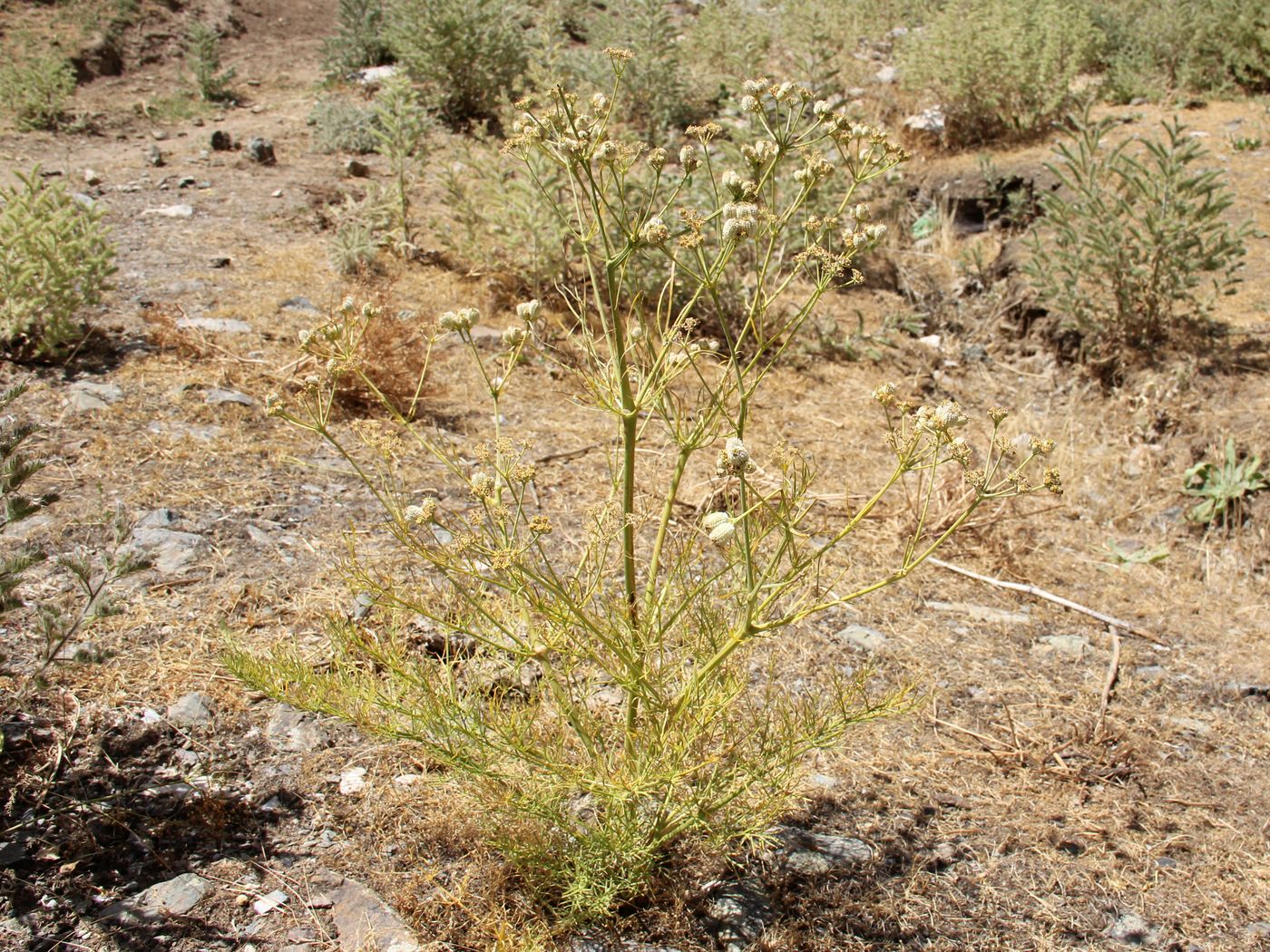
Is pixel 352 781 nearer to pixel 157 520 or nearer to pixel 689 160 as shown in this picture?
pixel 157 520

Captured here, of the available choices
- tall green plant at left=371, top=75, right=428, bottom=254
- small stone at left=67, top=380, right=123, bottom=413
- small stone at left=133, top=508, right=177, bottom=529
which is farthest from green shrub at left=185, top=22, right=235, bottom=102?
small stone at left=133, top=508, right=177, bottom=529

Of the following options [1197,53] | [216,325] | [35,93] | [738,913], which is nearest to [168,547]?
[216,325]

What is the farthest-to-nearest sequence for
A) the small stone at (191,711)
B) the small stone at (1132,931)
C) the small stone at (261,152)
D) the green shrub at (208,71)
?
the green shrub at (208,71) < the small stone at (261,152) < the small stone at (191,711) < the small stone at (1132,931)

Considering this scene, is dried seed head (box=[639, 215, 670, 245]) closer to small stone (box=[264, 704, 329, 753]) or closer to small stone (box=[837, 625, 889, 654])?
small stone (box=[264, 704, 329, 753])

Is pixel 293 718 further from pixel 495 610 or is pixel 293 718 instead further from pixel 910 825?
pixel 910 825

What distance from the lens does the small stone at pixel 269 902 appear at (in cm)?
199

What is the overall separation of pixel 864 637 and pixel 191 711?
6.68ft

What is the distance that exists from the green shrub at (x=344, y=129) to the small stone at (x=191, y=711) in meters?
5.89

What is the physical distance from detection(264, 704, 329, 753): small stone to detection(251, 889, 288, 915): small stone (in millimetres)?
433

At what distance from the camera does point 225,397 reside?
3.98 metres

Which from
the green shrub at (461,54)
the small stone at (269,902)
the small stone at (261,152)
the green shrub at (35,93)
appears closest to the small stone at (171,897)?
the small stone at (269,902)

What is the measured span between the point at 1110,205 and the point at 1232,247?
0.73 m

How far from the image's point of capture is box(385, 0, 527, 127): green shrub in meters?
8.16

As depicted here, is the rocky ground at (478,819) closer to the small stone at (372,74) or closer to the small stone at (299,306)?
the small stone at (299,306)
